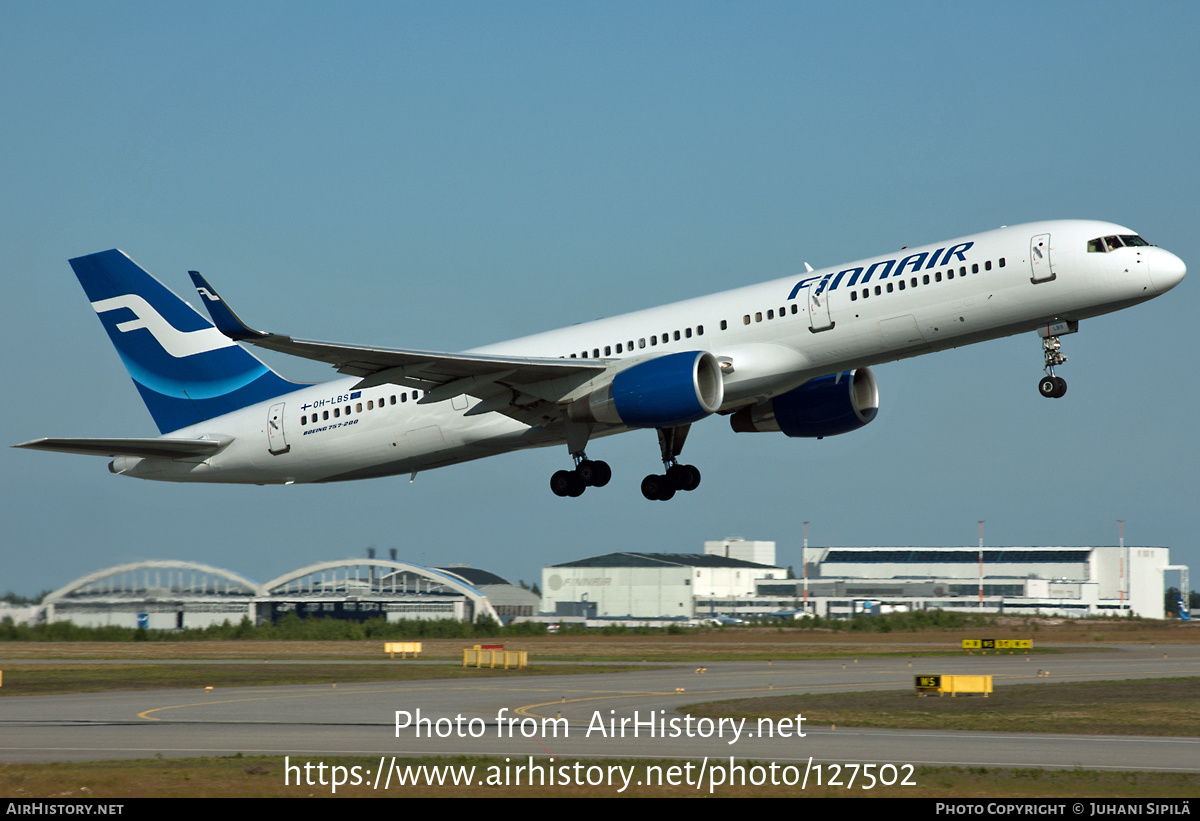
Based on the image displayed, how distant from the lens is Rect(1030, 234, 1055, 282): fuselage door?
101 ft

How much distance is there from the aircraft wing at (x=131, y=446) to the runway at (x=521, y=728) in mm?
7445

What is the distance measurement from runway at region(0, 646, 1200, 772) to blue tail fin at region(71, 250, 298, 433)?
30.9 feet

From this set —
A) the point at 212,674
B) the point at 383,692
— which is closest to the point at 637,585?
the point at 212,674

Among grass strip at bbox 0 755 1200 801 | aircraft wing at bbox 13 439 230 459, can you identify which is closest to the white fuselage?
aircraft wing at bbox 13 439 230 459

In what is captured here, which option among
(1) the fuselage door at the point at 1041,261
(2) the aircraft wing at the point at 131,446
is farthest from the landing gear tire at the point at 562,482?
(1) the fuselage door at the point at 1041,261

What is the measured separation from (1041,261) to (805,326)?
18.8 ft

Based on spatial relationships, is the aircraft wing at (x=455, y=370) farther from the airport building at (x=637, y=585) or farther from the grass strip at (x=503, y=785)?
the airport building at (x=637, y=585)

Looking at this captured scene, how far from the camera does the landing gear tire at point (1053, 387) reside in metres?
31.8

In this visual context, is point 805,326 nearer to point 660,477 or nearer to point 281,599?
point 660,477

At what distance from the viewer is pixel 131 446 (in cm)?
3922

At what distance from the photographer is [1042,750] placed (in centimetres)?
2686
